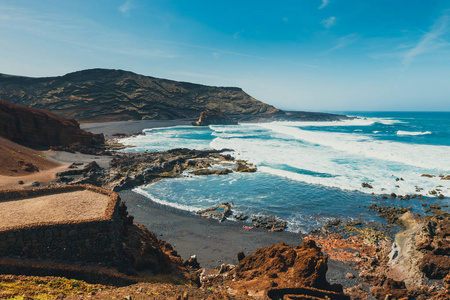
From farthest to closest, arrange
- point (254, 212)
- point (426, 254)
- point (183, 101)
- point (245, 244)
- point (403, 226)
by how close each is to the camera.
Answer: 1. point (183, 101)
2. point (254, 212)
3. point (403, 226)
4. point (245, 244)
5. point (426, 254)

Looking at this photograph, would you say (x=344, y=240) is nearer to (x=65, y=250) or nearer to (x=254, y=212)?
(x=254, y=212)

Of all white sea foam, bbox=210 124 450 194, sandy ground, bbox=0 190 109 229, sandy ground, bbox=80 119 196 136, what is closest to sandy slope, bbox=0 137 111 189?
sandy ground, bbox=0 190 109 229

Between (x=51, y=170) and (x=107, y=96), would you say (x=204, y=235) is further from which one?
(x=107, y=96)

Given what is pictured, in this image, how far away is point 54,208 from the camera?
1009cm

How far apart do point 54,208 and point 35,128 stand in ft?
113

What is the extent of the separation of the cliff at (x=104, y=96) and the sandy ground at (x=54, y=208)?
9166 centimetres

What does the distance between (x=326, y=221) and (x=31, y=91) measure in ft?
423

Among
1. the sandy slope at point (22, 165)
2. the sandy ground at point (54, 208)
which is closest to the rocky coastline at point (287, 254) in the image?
the sandy slope at point (22, 165)

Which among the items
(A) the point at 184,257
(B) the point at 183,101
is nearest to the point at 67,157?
(A) the point at 184,257

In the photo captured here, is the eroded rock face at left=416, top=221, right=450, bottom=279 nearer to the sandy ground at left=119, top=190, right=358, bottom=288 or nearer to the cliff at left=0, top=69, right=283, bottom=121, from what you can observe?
the sandy ground at left=119, top=190, right=358, bottom=288

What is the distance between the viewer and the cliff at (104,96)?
314ft

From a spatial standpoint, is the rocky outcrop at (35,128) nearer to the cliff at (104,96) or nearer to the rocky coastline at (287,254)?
the rocky coastline at (287,254)

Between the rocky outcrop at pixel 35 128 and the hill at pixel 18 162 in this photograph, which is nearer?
the hill at pixel 18 162

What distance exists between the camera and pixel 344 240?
15859 millimetres
